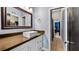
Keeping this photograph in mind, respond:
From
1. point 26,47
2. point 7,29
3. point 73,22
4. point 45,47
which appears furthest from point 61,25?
point 7,29

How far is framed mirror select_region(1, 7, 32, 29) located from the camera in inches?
54.9

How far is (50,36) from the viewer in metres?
1.55

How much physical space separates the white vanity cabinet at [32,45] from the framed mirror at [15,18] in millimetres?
183

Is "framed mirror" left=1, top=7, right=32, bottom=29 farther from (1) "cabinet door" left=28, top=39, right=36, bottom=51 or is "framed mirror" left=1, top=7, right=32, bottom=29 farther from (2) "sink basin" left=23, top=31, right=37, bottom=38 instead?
(1) "cabinet door" left=28, top=39, right=36, bottom=51

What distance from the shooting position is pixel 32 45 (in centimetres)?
151

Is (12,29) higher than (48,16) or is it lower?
lower

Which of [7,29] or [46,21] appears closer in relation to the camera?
[7,29]

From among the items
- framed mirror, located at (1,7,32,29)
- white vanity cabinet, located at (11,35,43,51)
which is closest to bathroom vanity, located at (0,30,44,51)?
white vanity cabinet, located at (11,35,43,51)

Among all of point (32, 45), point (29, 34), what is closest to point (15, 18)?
point (29, 34)

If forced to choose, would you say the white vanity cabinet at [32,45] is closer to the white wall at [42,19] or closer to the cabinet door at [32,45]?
the cabinet door at [32,45]

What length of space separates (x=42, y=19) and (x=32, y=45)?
328 mm

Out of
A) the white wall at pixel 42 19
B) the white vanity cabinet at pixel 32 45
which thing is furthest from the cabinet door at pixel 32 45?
the white wall at pixel 42 19

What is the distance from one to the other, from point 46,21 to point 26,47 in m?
0.38
